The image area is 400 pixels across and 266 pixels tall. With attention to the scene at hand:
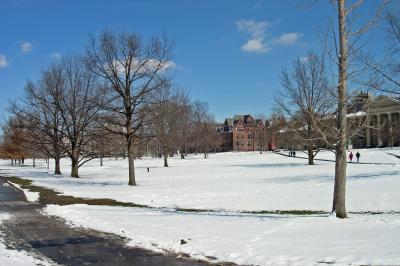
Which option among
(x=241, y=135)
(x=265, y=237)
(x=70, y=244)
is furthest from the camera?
(x=241, y=135)

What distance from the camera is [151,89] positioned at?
Answer: 30.1 metres

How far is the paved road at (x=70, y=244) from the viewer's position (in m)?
8.66

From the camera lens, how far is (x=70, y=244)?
33.9 ft

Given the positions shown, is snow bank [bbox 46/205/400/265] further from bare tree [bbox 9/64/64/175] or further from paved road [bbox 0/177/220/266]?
bare tree [bbox 9/64/64/175]

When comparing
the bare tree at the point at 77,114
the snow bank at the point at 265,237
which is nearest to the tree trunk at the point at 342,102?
the snow bank at the point at 265,237

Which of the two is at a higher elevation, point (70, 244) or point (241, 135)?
point (241, 135)

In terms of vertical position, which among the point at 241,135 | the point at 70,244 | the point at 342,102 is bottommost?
the point at 70,244

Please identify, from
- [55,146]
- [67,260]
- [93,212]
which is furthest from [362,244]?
[55,146]

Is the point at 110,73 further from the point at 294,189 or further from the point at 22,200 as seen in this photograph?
the point at 294,189

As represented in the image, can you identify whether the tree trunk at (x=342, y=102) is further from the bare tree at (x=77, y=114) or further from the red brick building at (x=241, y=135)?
the red brick building at (x=241, y=135)

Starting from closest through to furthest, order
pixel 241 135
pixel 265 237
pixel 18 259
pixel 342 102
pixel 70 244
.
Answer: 1. pixel 18 259
2. pixel 265 237
3. pixel 70 244
4. pixel 342 102
5. pixel 241 135

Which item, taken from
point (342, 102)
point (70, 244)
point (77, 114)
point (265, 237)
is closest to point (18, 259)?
point (70, 244)

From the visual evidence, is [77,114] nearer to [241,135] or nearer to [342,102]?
[342,102]

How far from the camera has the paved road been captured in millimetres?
8664
